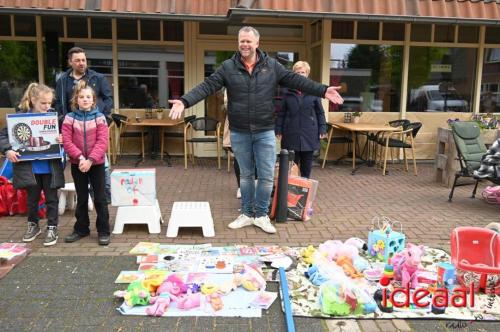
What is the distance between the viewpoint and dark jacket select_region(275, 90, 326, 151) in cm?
575

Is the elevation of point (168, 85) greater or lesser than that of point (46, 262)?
greater

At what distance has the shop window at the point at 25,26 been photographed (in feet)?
29.9

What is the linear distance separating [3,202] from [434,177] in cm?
636

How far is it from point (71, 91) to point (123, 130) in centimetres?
438

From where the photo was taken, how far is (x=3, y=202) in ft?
17.8

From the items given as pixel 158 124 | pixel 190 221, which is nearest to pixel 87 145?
pixel 190 221

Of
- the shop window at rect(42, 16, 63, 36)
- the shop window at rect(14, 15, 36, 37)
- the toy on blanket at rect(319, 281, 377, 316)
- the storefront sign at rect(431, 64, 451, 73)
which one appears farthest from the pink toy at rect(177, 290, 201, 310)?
the storefront sign at rect(431, 64, 451, 73)

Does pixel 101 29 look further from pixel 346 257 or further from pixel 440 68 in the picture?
pixel 346 257

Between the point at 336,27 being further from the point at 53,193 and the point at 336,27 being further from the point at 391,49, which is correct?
the point at 53,193

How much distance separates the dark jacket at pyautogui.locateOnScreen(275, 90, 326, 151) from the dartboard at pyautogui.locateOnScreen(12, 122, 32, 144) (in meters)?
2.72

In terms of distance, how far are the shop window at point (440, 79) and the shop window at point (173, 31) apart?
4505mm

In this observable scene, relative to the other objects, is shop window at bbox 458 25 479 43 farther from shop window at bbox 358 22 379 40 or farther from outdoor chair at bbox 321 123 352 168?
outdoor chair at bbox 321 123 352 168

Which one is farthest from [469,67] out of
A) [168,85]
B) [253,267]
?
[253,267]

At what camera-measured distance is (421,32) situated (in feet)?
31.5
